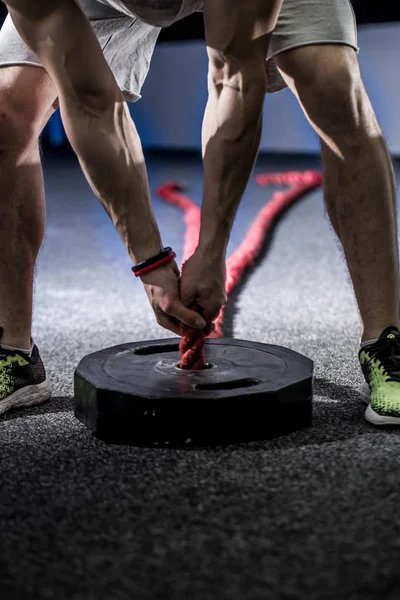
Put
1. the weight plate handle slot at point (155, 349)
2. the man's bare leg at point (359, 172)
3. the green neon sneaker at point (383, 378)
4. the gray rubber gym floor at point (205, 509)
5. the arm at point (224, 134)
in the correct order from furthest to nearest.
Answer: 1. the weight plate handle slot at point (155, 349)
2. the man's bare leg at point (359, 172)
3. the green neon sneaker at point (383, 378)
4. the arm at point (224, 134)
5. the gray rubber gym floor at point (205, 509)

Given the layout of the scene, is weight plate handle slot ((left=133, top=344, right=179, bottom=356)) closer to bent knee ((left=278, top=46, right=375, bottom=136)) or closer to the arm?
the arm

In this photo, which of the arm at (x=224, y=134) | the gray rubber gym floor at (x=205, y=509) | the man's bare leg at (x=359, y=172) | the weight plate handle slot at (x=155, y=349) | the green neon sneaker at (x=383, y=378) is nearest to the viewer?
the gray rubber gym floor at (x=205, y=509)

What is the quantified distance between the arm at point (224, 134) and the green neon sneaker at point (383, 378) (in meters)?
0.32

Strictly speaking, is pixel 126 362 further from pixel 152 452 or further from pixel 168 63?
pixel 168 63

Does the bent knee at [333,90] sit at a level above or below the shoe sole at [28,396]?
above

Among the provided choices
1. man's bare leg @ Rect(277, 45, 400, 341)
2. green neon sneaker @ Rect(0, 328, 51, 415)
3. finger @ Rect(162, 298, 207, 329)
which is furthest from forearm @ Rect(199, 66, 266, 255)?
green neon sneaker @ Rect(0, 328, 51, 415)

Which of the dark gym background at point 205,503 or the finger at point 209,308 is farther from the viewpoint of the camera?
the finger at point 209,308

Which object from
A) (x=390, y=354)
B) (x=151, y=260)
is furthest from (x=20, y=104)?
(x=390, y=354)

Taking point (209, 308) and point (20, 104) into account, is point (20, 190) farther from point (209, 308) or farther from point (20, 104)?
point (209, 308)

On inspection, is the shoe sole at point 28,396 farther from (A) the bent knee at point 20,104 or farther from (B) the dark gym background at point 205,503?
(A) the bent knee at point 20,104

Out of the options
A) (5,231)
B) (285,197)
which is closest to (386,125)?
(285,197)

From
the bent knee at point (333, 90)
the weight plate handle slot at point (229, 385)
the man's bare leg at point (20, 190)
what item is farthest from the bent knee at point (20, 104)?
the weight plate handle slot at point (229, 385)

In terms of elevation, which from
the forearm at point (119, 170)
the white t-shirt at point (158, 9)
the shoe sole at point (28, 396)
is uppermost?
the white t-shirt at point (158, 9)

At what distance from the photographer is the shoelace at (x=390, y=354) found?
1.39m
